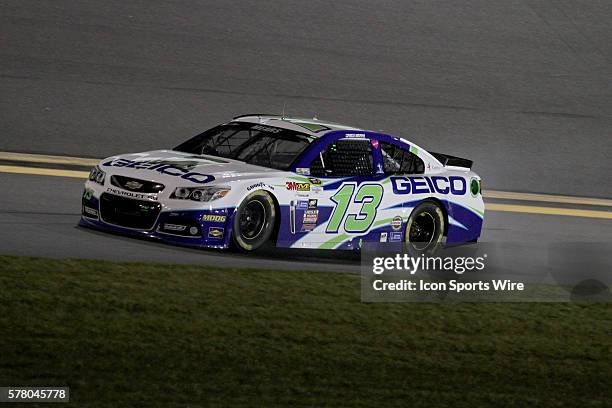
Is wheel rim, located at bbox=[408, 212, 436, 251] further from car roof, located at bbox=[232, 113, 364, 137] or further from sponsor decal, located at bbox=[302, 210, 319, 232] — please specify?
sponsor decal, located at bbox=[302, 210, 319, 232]

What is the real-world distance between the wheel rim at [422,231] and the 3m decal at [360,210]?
2.14 ft

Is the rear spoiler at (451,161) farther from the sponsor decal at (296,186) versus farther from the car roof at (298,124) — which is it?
the sponsor decal at (296,186)

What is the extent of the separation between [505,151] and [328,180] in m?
6.30

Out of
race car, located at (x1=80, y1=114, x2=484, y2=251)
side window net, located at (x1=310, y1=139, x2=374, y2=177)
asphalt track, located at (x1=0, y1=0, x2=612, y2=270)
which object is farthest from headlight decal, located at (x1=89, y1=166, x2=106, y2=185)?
side window net, located at (x1=310, y1=139, x2=374, y2=177)

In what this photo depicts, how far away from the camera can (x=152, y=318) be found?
9008mm

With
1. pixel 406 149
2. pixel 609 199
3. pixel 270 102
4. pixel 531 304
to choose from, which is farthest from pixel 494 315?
pixel 270 102

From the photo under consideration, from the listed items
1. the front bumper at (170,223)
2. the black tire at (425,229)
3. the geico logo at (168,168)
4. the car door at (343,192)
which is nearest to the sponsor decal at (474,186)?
the black tire at (425,229)

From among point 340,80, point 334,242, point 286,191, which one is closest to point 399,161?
point 334,242

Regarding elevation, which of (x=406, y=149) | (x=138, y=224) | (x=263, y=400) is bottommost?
(x=263, y=400)

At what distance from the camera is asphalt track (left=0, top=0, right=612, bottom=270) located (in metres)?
16.1

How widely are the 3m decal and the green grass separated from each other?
803 mm

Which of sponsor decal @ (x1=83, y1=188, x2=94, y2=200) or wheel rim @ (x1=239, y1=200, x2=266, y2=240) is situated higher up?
sponsor decal @ (x1=83, y1=188, x2=94, y2=200)

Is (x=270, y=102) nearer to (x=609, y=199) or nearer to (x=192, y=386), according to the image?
(x=609, y=199)

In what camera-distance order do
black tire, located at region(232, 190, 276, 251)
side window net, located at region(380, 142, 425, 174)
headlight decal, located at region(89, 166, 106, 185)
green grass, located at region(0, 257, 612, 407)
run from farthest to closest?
1. side window net, located at region(380, 142, 425, 174)
2. headlight decal, located at region(89, 166, 106, 185)
3. black tire, located at region(232, 190, 276, 251)
4. green grass, located at region(0, 257, 612, 407)
